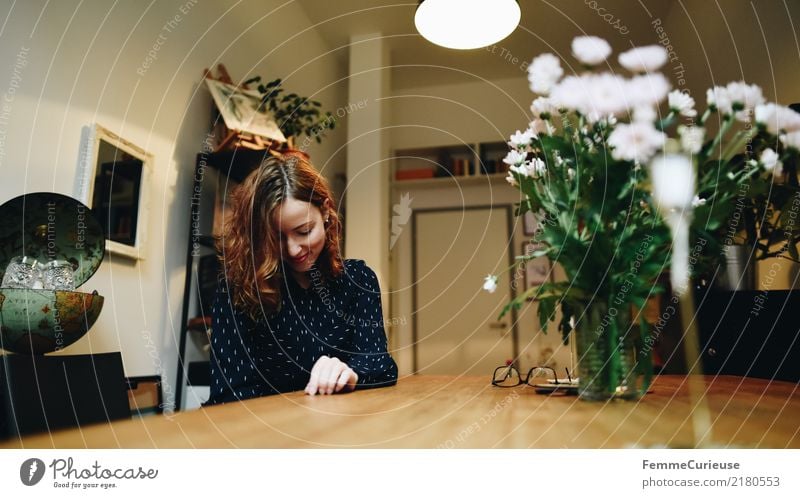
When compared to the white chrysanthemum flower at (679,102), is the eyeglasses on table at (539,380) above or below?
below

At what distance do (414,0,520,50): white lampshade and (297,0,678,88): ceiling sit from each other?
0.37 ft

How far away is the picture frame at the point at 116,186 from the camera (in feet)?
3.37

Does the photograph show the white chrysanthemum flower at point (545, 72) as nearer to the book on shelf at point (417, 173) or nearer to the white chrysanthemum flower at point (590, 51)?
the white chrysanthemum flower at point (590, 51)

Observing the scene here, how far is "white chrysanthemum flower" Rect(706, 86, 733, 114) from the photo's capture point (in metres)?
0.46

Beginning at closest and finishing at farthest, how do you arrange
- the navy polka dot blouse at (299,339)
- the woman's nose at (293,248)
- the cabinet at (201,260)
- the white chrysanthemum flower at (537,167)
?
the white chrysanthemum flower at (537,167)
the navy polka dot blouse at (299,339)
the woman's nose at (293,248)
the cabinet at (201,260)

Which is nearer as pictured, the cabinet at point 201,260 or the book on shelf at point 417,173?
the cabinet at point 201,260

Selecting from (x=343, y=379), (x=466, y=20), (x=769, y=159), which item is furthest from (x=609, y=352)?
(x=466, y=20)

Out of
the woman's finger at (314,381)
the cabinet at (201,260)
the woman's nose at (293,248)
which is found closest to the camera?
the woman's finger at (314,381)

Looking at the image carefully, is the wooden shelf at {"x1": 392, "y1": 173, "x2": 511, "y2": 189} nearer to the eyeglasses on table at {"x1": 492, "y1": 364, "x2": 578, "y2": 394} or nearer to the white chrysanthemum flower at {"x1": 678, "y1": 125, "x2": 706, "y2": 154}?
the eyeglasses on table at {"x1": 492, "y1": 364, "x2": 578, "y2": 394}

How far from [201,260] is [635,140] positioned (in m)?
1.17

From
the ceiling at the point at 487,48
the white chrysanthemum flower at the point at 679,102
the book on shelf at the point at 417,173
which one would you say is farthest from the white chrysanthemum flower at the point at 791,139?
the book on shelf at the point at 417,173
